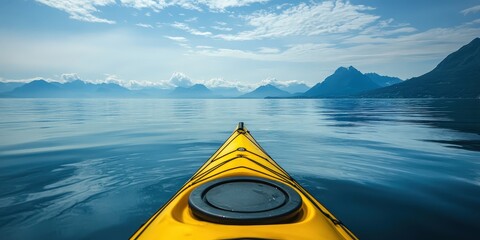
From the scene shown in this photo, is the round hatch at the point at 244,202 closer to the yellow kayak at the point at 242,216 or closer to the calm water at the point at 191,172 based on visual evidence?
the yellow kayak at the point at 242,216

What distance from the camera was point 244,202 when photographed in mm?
2906

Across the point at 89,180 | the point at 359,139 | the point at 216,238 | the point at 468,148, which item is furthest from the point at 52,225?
the point at 468,148

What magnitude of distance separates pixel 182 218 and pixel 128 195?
4.37m

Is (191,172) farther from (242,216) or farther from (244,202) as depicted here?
(242,216)

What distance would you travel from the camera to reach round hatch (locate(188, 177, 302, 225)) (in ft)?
8.25

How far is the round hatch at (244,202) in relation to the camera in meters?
2.52

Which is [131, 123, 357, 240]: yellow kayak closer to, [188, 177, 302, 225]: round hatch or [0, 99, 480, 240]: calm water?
[188, 177, 302, 225]: round hatch

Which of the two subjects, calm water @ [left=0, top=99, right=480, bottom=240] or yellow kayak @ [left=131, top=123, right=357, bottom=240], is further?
calm water @ [left=0, top=99, right=480, bottom=240]

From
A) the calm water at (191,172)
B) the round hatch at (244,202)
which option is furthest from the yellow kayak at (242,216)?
the calm water at (191,172)

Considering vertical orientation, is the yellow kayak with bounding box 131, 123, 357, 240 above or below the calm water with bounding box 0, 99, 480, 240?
above

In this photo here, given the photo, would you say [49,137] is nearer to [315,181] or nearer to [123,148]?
[123,148]

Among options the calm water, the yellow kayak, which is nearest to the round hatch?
the yellow kayak

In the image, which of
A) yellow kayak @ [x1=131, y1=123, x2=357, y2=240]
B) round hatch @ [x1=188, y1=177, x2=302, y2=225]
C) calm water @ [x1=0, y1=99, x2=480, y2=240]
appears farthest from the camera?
calm water @ [x1=0, y1=99, x2=480, y2=240]

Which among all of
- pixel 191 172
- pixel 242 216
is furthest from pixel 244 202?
pixel 191 172
